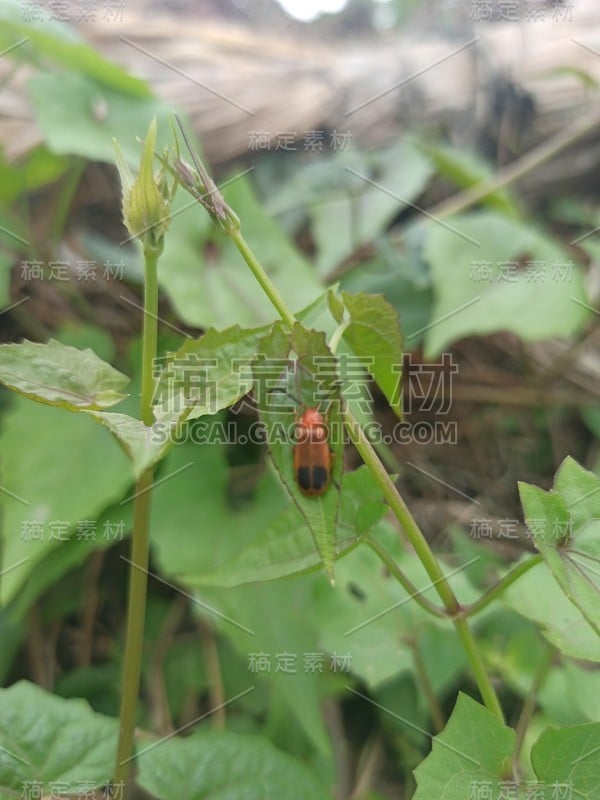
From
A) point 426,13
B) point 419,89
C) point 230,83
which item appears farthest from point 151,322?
point 426,13

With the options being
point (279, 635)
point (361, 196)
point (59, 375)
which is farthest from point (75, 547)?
point (361, 196)

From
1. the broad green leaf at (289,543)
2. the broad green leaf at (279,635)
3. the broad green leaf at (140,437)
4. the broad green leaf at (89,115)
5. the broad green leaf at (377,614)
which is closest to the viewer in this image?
the broad green leaf at (140,437)

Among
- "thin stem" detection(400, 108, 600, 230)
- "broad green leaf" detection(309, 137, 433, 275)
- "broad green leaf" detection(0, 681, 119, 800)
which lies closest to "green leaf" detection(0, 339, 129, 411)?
"broad green leaf" detection(0, 681, 119, 800)

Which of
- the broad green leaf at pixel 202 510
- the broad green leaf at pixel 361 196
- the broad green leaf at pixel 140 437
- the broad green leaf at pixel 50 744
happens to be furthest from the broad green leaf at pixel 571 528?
the broad green leaf at pixel 361 196

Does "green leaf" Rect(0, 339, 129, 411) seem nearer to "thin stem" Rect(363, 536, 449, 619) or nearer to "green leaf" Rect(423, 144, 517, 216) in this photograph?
"thin stem" Rect(363, 536, 449, 619)

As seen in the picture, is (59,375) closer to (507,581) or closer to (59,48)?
(507,581)

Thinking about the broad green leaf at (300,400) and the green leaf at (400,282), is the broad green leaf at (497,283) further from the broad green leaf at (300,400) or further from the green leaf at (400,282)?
the broad green leaf at (300,400)

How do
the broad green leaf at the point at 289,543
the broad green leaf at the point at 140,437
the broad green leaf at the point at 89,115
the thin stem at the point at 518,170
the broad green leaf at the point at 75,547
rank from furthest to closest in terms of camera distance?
the thin stem at the point at 518,170 → the broad green leaf at the point at 89,115 → the broad green leaf at the point at 75,547 → the broad green leaf at the point at 289,543 → the broad green leaf at the point at 140,437
